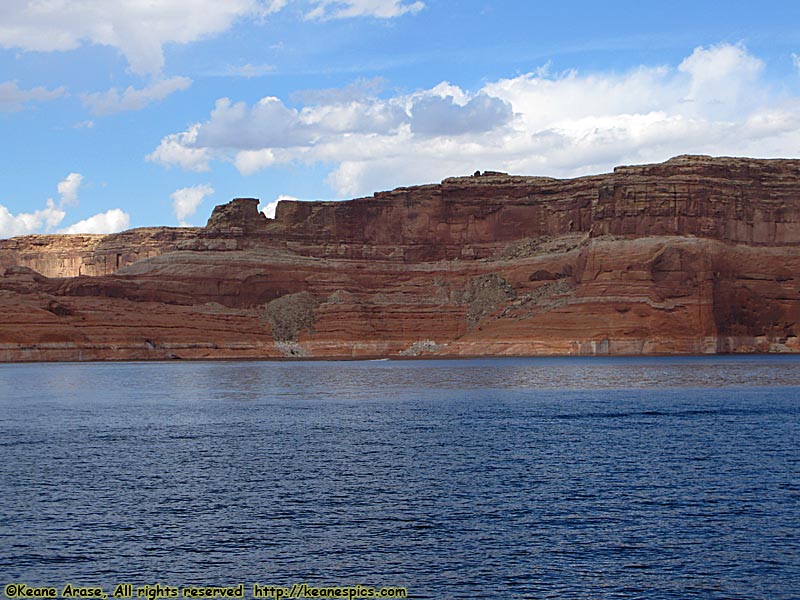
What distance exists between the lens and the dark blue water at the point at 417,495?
958 inches

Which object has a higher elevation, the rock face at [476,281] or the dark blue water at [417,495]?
the rock face at [476,281]

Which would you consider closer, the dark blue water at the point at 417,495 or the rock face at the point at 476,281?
the dark blue water at the point at 417,495

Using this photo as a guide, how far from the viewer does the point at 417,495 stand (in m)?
32.8

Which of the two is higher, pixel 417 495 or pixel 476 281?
pixel 476 281

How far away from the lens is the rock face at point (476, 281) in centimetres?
12562

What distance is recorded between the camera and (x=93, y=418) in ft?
185

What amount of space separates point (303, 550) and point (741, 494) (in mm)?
13508

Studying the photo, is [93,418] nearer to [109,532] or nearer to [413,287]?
[109,532]

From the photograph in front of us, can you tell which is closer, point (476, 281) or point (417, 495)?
point (417, 495)

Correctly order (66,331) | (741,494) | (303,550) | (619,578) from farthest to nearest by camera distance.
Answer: (66,331) → (741,494) → (303,550) → (619,578)

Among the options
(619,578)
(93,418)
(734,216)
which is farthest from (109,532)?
(734,216)

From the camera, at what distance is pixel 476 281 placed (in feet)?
489

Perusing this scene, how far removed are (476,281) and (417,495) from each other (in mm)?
116846

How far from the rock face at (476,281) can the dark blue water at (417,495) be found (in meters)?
60.6
